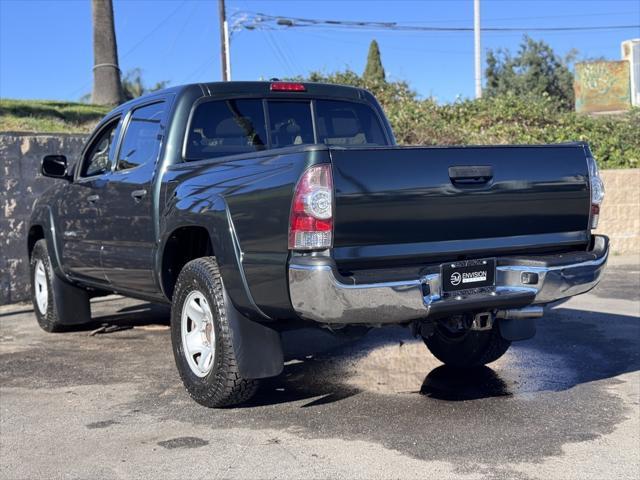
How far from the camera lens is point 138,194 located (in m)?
5.79

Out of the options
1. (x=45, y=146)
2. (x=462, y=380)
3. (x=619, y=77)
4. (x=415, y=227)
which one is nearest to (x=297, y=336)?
A: (x=462, y=380)

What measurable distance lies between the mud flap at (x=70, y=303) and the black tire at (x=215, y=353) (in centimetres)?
274

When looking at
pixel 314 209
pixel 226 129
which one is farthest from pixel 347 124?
pixel 314 209

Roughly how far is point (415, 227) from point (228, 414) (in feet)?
5.36

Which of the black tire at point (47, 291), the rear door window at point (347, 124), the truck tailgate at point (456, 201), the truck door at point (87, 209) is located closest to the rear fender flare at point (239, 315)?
the truck tailgate at point (456, 201)

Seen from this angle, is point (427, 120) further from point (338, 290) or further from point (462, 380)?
point (338, 290)

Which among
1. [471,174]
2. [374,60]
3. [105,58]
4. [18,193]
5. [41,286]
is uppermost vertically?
[374,60]

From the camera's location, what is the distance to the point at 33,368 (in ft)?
21.0

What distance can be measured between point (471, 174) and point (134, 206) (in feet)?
8.34

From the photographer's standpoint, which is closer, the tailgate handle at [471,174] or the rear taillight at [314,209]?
the rear taillight at [314,209]

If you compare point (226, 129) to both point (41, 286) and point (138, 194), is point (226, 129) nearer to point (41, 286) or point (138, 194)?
point (138, 194)

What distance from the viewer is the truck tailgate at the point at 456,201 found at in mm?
4219

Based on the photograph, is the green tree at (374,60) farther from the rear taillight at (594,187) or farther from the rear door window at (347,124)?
the rear taillight at (594,187)

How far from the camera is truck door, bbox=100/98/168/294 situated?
226 inches
